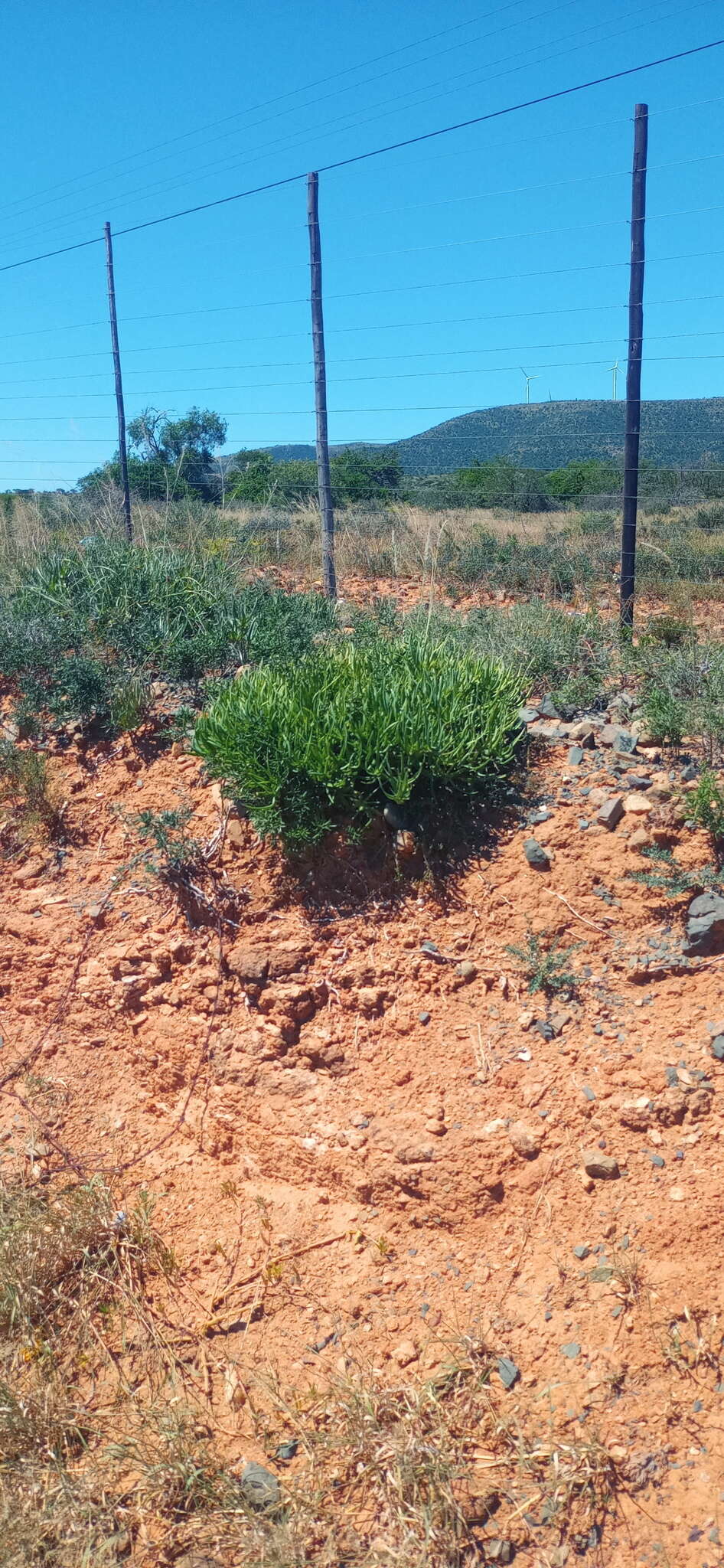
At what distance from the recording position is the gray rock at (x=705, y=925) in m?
3.38

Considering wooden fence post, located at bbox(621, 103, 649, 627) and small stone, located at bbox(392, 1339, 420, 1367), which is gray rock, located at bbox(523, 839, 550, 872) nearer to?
small stone, located at bbox(392, 1339, 420, 1367)

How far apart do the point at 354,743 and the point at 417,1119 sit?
52.0 inches

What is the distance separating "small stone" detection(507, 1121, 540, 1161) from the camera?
3127 mm

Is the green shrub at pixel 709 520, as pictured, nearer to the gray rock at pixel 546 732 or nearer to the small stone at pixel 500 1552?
the gray rock at pixel 546 732

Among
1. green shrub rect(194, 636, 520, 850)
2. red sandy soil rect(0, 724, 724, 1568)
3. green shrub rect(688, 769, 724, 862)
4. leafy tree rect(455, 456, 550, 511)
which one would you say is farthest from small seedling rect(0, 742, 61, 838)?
leafy tree rect(455, 456, 550, 511)

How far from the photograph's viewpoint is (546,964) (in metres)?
3.48

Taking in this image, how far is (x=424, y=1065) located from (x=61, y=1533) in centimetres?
158

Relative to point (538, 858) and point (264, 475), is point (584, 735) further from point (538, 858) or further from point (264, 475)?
point (264, 475)

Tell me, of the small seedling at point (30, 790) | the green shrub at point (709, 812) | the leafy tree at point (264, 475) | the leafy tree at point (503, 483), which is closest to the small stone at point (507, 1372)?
the green shrub at point (709, 812)

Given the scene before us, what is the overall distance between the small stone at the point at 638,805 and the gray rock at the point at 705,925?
Answer: 17.6 inches

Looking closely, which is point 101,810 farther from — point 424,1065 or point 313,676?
point 424,1065

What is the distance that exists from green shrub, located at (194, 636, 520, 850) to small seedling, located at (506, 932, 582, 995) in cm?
67

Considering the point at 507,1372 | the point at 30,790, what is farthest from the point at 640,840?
the point at 30,790

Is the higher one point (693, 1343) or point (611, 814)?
point (611, 814)
